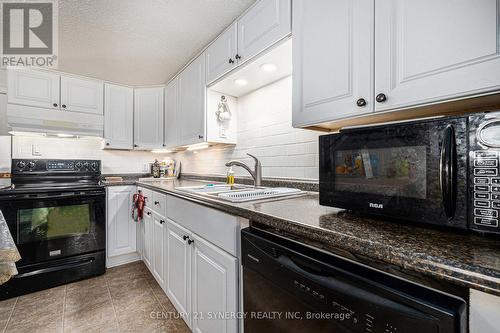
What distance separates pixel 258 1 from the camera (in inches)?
54.6

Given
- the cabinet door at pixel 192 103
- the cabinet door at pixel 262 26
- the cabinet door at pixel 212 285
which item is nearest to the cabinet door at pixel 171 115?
the cabinet door at pixel 192 103

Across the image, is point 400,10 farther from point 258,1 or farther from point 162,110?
point 162,110

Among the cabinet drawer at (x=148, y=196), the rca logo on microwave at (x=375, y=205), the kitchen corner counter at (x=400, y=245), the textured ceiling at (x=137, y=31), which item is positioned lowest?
the cabinet drawer at (x=148, y=196)

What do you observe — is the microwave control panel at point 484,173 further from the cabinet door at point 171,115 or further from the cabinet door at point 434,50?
the cabinet door at point 171,115

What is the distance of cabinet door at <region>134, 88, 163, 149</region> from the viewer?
2.97 meters

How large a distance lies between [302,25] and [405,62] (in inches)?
21.5

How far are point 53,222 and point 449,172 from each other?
2845 mm

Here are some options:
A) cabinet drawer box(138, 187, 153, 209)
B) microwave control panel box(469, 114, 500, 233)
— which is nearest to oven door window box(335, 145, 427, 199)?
microwave control panel box(469, 114, 500, 233)

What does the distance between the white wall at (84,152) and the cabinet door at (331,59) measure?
9.19 ft

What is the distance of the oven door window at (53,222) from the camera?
2.01 metres

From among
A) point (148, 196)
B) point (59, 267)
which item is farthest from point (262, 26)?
point (59, 267)

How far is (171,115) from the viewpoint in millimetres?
2654

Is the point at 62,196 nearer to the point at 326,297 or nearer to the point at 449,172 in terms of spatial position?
the point at 326,297

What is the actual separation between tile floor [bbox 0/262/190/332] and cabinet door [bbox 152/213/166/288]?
18 cm
